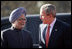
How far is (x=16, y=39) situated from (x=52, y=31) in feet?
2.07

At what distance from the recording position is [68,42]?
4.09 metres

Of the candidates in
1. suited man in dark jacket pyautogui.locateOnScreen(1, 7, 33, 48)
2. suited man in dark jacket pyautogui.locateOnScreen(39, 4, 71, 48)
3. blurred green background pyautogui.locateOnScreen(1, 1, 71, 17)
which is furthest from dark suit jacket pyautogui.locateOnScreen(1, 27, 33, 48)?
blurred green background pyautogui.locateOnScreen(1, 1, 71, 17)

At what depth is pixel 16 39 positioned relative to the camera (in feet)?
13.5

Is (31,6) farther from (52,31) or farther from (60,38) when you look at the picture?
(60,38)

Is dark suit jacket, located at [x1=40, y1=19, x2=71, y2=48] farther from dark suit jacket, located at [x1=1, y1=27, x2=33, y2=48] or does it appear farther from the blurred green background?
the blurred green background

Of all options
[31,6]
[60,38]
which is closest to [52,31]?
[60,38]

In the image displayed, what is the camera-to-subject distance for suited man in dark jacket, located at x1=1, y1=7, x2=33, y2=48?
4027 millimetres

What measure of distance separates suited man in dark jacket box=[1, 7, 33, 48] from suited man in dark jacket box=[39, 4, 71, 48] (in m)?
0.29

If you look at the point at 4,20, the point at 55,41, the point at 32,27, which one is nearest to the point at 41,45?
the point at 55,41

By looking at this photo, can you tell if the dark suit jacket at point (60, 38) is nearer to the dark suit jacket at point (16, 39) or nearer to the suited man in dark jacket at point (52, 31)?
the suited man in dark jacket at point (52, 31)

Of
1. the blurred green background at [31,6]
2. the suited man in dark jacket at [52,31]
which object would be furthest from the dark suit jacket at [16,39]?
the blurred green background at [31,6]

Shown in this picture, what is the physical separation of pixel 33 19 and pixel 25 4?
903cm

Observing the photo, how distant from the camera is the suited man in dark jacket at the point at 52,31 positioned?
13.3 feet

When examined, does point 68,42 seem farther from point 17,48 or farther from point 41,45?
point 17,48
